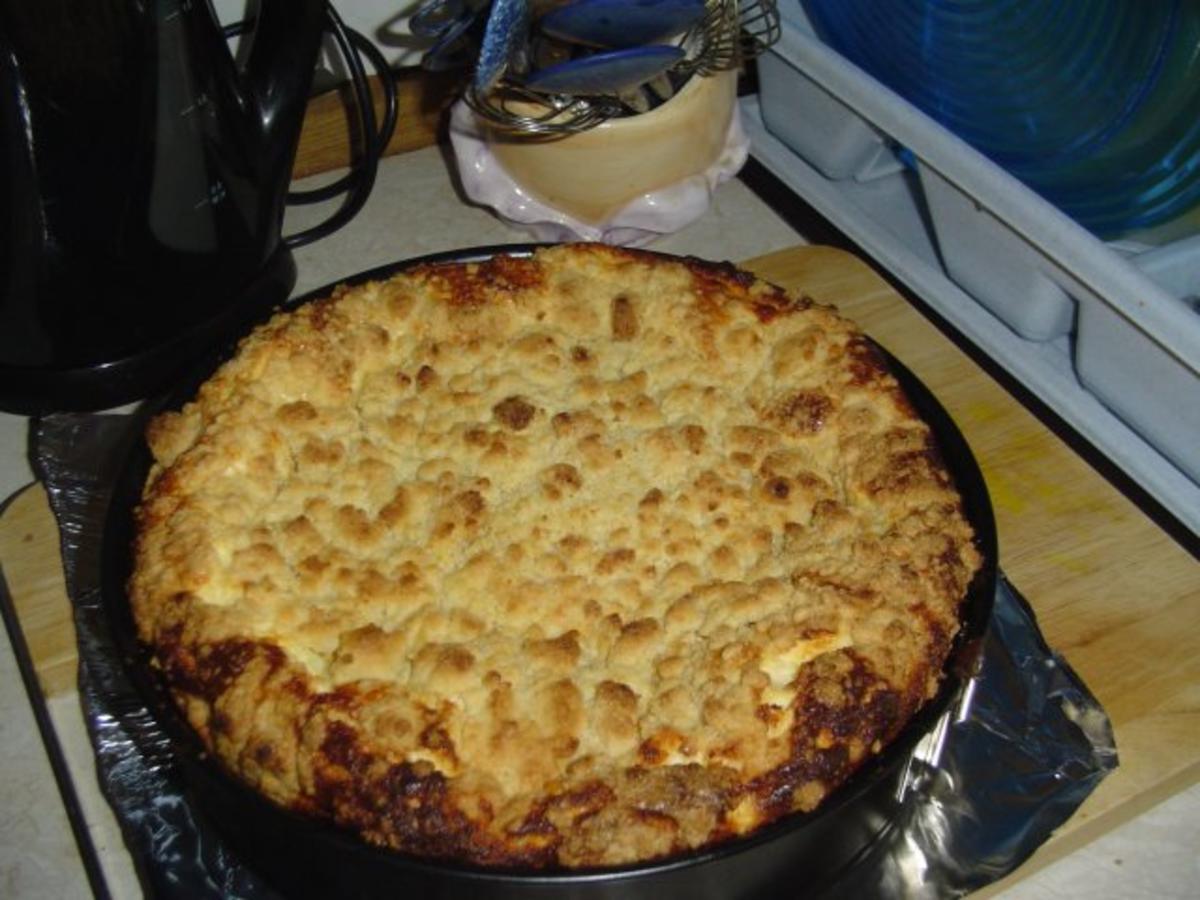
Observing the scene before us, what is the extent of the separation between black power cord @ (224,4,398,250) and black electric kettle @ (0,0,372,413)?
0.50 feet

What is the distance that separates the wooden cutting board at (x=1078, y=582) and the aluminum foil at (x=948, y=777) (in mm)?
27

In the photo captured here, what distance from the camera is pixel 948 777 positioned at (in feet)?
2.57

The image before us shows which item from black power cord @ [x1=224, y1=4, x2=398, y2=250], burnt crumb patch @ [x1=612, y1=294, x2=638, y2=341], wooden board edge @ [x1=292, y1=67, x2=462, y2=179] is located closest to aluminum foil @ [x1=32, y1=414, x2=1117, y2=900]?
burnt crumb patch @ [x1=612, y1=294, x2=638, y2=341]

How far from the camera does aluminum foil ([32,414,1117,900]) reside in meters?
0.73

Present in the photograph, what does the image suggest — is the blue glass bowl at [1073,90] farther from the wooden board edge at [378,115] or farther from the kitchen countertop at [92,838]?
the wooden board edge at [378,115]

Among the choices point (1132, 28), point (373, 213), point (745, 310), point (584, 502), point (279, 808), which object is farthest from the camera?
point (373, 213)

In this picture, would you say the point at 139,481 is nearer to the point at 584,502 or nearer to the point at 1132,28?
the point at 584,502

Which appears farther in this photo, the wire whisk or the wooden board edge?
the wooden board edge

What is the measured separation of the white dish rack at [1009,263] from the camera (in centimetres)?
94

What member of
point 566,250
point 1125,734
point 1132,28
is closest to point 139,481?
point 566,250

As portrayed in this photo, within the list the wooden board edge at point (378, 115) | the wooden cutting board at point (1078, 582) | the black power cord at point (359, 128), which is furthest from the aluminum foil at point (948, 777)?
the wooden board edge at point (378, 115)

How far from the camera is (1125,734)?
32.2 inches

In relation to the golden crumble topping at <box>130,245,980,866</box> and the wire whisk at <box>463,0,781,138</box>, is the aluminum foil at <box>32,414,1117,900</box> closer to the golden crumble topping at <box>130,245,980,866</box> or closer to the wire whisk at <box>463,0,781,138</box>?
the golden crumble topping at <box>130,245,980,866</box>

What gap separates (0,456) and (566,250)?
55 centimetres
